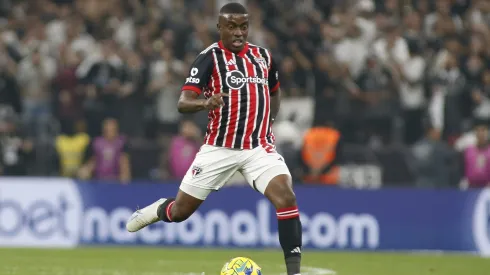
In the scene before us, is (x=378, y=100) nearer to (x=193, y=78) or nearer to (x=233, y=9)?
(x=233, y=9)

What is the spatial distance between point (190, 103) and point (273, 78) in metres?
1.38

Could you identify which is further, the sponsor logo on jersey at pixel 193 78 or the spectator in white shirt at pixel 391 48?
the spectator in white shirt at pixel 391 48

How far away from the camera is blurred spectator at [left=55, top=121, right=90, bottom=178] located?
16859 millimetres

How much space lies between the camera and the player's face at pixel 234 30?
8953mm

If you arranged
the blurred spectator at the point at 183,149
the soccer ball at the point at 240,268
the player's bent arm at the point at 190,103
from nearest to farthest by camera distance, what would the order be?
the soccer ball at the point at 240,268 < the player's bent arm at the point at 190,103 < the blurred spectator at the point at 183,149

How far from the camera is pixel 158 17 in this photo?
1958 cm

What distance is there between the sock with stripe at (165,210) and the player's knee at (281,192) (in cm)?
119

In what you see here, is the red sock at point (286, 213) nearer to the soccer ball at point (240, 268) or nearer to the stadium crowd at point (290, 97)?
the soccer ball at point (240, 268)

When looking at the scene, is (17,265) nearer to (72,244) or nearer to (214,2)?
(72,244)

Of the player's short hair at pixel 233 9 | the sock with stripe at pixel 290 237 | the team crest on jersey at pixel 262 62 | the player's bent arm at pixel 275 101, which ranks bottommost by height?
the sock with stripe at pixel 290 237

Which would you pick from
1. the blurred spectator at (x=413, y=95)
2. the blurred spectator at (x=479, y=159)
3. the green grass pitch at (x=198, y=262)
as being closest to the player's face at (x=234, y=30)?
the green grass pitch at (x=198, y=262)

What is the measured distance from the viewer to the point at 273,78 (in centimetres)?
977

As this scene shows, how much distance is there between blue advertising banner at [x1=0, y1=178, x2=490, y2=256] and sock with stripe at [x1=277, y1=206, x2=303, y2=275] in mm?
6821

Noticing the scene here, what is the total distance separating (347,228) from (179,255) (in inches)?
118
